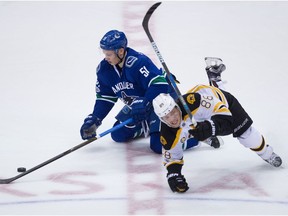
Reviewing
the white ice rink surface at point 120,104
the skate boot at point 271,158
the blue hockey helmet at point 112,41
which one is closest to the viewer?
the white ice rink surface at point 120,104

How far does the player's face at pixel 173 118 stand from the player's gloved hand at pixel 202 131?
0.38 ft

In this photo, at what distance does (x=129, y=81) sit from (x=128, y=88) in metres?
0.05

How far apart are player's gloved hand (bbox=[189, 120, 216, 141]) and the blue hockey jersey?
2.26 feet

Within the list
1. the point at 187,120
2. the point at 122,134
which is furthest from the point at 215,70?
the point at 187,120

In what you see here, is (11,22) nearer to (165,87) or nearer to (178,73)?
(178,73)

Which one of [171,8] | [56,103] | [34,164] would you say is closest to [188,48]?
[171,8]

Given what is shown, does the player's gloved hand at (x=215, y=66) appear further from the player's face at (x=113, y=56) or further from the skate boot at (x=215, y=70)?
the player's face at (x=113, y=56)

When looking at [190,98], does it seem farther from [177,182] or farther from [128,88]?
[128,88]

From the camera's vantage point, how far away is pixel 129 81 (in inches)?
186

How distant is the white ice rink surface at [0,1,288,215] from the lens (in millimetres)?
4035

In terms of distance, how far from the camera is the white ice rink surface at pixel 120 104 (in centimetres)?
404

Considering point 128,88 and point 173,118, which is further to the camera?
point 128,88

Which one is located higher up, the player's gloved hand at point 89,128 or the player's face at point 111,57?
the player's face at point 111,57

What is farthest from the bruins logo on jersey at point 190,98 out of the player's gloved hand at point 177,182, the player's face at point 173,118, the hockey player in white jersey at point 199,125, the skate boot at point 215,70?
the skate boot at point 215,70
